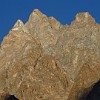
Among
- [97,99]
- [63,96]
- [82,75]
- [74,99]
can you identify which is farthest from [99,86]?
[63,96]

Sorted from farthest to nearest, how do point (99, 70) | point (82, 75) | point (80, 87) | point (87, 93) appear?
point (99, 70)
point (82, 75)
point (80, 87)
point (87, 93)

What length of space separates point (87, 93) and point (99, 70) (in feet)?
152

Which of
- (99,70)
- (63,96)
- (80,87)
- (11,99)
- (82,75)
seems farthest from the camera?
(63,96)

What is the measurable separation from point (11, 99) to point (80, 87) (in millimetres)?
25106

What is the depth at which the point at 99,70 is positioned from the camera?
6624 inches

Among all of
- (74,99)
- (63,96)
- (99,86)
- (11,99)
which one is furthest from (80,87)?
(63,96)

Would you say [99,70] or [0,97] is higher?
[99,70]

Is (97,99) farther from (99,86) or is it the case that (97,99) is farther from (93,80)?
(93,80)

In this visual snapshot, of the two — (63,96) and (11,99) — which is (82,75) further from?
(63,96)

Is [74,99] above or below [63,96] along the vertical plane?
below

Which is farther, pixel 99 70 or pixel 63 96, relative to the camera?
pixel 63 96

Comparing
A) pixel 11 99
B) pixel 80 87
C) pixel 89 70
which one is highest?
pixel 89 70

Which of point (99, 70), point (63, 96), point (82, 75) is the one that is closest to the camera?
point (82, 75)

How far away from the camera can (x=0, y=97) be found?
4759 inches
